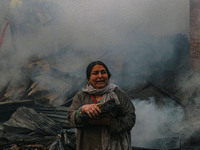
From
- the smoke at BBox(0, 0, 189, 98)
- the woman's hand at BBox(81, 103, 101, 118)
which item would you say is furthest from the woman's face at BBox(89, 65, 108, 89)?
the smoke at BBox(0, 0, 189, 98)

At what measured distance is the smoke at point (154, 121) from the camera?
4617 mm

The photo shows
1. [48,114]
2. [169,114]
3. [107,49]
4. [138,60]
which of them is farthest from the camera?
[107,49]

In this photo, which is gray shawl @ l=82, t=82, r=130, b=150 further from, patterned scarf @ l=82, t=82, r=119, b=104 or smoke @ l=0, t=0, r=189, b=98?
smoke @ l=0, t=0, r=189, b=98

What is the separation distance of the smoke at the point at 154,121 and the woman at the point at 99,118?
2.16 m

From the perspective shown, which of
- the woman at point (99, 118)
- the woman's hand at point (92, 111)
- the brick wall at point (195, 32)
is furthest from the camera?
the brick wall at point (195, 32)

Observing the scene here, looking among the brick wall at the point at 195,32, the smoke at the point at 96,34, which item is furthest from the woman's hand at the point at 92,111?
the brick wall at the point at 195,32

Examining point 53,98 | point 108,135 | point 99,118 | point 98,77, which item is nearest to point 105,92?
point 98,77

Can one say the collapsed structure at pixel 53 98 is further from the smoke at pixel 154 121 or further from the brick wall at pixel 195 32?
the smoke at pixel 154 121

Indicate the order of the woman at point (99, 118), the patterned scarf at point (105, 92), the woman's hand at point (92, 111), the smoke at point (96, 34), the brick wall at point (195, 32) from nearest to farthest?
the woman's hand at point (92, 111) → the woman at point (99, 118) → the patterned scarf at point (105, 92) → the brick wall at point (195, 32) → the smoke at point (96, 34)

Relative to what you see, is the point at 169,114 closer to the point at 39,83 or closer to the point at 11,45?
the point at 39,83

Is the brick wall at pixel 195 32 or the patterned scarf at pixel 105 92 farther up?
the brick wall at pixel 195 32

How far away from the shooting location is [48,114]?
19.6ft

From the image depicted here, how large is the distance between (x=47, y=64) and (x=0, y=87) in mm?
1589

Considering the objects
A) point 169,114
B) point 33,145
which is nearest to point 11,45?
point 33,145
